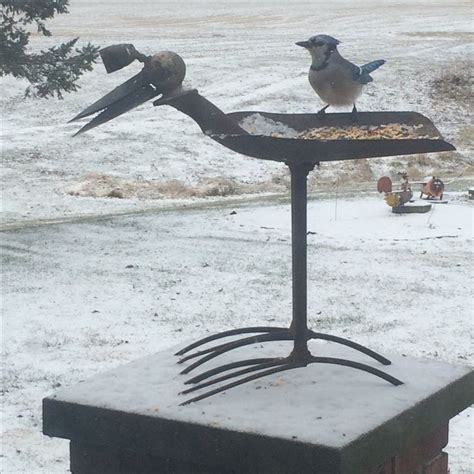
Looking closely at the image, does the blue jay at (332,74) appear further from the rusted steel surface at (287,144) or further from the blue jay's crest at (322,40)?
the rusted steel surface at (287,144)

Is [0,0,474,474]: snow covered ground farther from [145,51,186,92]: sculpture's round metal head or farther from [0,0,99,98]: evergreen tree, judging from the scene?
[145,51,186,92]: sculpture's round metal head

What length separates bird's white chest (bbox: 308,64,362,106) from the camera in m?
2.59

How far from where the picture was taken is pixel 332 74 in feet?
8.52

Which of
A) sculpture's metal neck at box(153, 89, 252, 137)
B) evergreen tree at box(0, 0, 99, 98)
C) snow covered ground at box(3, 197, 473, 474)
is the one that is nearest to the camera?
sculpture's metal neck at box(153, 89, 252, 137)

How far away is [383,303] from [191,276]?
1.77 metres

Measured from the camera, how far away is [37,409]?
5.73m

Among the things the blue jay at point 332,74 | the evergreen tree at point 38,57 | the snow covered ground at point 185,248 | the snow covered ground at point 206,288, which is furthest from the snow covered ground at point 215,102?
the blue jay at point 332,74

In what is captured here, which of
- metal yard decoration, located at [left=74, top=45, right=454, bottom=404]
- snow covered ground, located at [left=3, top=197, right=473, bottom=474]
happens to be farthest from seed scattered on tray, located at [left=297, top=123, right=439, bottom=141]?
snow covered ground, located at [left=3, top=197, right=473, bottom=474]

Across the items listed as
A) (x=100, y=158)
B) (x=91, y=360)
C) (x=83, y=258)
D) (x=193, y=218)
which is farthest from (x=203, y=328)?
(x=100, y=158)

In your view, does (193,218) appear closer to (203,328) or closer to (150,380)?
(203,328)

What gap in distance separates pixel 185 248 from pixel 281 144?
25.9 ft

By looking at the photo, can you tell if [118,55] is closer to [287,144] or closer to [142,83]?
[142,83]

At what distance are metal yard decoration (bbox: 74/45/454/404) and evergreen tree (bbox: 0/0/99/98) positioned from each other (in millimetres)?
8167

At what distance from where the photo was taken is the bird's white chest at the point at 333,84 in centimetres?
259
